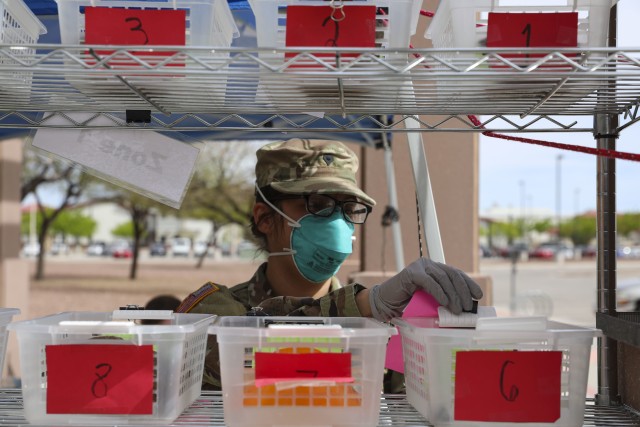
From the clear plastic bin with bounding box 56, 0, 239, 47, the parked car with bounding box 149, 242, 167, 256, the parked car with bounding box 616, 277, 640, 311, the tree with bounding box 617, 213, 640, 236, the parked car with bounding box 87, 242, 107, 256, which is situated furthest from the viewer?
the tree with bounding box 617, 213, 640, 236

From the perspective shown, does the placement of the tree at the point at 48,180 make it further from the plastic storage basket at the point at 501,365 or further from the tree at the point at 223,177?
the plastic storage basket at the point at 501,365

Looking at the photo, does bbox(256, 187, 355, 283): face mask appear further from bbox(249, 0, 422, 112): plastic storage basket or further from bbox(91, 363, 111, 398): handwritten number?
bbox(91, 363, 111, 398): handwritten number

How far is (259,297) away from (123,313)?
42.1 inches

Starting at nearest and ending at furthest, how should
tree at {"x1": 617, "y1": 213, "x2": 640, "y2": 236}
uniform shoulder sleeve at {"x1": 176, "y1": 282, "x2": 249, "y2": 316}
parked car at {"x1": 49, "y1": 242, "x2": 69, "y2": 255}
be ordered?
uniform shoulder sleeve at {"x1": 176, "y1": 282, "x2": 249, "y2": 316} < parked car at {"x1": 49, "y1": 242, "x2": 69, "y2": 255} < tree at {"x1": 617, "y1": 213, "x2": 640, "y2": 236}

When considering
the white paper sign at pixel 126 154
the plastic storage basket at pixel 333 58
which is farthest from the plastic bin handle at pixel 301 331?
the white paper sign at pixel 126 154

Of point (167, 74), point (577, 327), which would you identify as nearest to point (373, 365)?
point (577, 327)

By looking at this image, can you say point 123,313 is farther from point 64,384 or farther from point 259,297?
point 259,297

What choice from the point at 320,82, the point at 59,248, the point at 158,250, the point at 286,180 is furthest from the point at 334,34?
Result: the point at 59,248

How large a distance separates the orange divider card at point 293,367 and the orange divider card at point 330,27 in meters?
0.55

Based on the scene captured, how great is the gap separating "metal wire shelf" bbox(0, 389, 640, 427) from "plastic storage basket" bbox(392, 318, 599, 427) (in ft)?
0.31

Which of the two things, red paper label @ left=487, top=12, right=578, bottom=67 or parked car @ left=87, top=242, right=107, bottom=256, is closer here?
red paper label @ left=487, top=12, right=578, bottom=67

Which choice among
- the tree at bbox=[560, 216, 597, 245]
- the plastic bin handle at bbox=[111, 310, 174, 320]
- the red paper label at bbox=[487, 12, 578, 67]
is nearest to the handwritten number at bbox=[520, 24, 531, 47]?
the red paper label at bbox=[487, 12, 578, 67]

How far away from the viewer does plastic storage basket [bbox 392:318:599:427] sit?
1372 mm

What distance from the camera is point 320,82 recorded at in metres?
1.50
